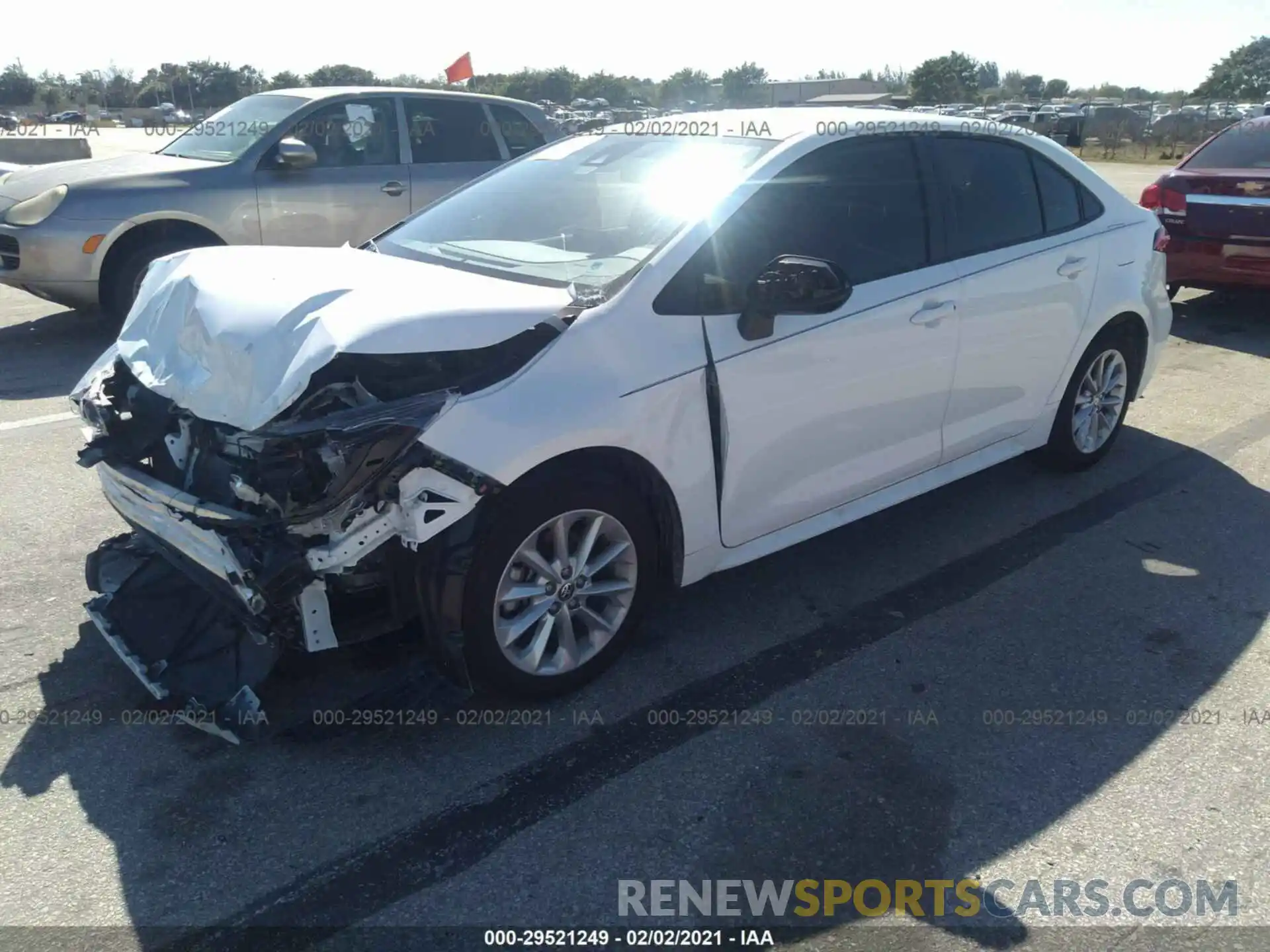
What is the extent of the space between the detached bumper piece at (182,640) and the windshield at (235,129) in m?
5.24

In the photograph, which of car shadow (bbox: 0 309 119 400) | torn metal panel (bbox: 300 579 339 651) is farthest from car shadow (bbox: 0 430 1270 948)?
car shadow (bbox: 0 309 119 400)

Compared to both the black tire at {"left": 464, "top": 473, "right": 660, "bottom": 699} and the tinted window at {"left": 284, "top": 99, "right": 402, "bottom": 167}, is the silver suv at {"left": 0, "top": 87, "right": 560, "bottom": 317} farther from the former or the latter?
the black tire at {"left": 464, "top": 473, "right": 660, "bottom": 699}

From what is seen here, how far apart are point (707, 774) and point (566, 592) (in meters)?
0.70

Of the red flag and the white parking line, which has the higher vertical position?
the red flag

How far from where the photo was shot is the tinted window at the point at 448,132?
8711 mm

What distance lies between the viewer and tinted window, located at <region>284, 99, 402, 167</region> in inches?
327

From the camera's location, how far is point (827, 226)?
3.98m

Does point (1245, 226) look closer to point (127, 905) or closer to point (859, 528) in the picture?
point (859, 528)

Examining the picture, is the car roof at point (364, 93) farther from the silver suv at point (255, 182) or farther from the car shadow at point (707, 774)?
the car shadow at point (707, 774)

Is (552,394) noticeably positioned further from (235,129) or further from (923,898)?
(235,129)

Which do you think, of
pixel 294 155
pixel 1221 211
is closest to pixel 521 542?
pixel 294 155

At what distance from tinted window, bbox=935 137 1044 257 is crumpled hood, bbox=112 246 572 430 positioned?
6.30 ft

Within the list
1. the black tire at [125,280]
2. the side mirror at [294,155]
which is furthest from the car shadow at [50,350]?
the side mirror at [294,155]

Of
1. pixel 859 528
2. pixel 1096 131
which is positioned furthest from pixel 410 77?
Result: pixel 859 528
